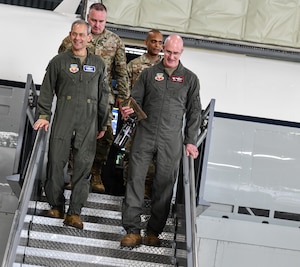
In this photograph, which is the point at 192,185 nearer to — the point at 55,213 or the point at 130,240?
the point at 130,240

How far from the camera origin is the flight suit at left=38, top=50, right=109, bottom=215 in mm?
5125

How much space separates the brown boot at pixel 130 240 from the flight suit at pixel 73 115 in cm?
45

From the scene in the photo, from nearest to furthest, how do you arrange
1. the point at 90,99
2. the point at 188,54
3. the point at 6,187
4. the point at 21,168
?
the point at 90,99 < the point at 21,168 < the point at 6,187 < the point at 188,54

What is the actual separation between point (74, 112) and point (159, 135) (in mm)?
696

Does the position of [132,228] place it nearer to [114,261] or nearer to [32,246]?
[114,261]

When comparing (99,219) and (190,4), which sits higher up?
(190,4)

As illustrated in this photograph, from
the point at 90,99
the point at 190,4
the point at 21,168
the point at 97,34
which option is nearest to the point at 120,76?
the point at 97,34

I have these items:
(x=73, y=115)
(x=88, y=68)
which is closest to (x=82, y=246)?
(x=73, y=115)

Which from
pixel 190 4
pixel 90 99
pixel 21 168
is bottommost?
pixel 21 168

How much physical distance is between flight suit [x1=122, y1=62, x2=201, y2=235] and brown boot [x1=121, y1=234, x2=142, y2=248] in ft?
0.18

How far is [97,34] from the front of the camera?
593cm

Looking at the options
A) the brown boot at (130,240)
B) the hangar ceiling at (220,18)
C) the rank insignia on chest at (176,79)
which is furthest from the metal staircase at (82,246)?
the hangar ceiling at (220,18)

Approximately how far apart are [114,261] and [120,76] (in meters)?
1.69

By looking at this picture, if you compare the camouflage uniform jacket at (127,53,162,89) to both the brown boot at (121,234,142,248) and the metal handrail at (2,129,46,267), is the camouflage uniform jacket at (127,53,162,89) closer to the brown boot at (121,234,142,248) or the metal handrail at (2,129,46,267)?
the metal handrail at (2,129,46,267)
